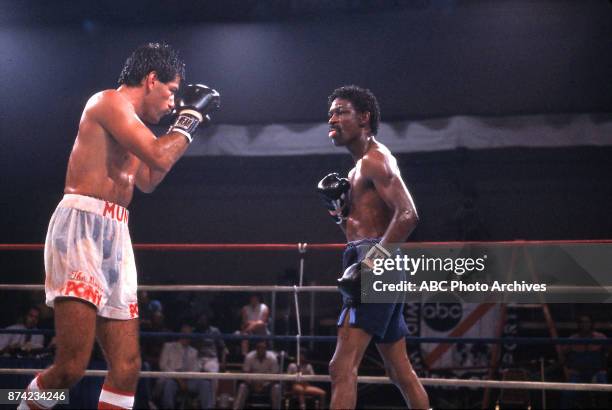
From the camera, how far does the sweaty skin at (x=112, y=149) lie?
2.13m

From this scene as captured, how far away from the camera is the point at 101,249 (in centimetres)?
214

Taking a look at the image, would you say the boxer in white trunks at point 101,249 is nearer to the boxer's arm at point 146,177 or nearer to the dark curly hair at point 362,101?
the boxer's arm at point 146,177

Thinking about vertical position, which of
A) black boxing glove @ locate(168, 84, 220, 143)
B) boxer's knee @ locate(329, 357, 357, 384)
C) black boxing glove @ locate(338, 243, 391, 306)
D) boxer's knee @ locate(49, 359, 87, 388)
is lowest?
boxer's knee @ locate(49, 359, 87, 388)

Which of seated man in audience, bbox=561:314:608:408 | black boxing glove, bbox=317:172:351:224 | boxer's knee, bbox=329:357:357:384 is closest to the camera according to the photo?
boxer's knee, bbox=329:357:357:384

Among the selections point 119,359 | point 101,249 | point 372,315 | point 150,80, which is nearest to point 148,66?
point 150,80

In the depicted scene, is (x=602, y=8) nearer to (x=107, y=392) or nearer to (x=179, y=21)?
(x=179, y=21)

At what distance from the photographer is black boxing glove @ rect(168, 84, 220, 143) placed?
7.47 ft

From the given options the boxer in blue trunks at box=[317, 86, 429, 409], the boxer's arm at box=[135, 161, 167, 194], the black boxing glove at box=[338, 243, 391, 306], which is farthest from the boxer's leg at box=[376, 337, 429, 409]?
the boxer's arm at box=[135, 161, 167, 194]

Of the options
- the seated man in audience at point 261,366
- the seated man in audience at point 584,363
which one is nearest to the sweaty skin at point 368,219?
the seated man in audience at point 584,363

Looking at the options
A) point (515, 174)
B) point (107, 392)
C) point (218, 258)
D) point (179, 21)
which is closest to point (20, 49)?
point (179, 21)

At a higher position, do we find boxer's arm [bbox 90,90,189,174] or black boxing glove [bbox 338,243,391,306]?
boxer's arm [bbox 90,90,189,174]

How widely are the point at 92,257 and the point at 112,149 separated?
0.34 m

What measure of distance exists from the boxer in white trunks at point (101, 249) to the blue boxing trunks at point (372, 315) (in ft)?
2.33

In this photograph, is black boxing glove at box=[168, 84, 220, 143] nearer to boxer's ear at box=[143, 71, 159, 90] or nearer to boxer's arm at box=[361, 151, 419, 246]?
boxer's ear at box=[143, 71, 159, 90]
